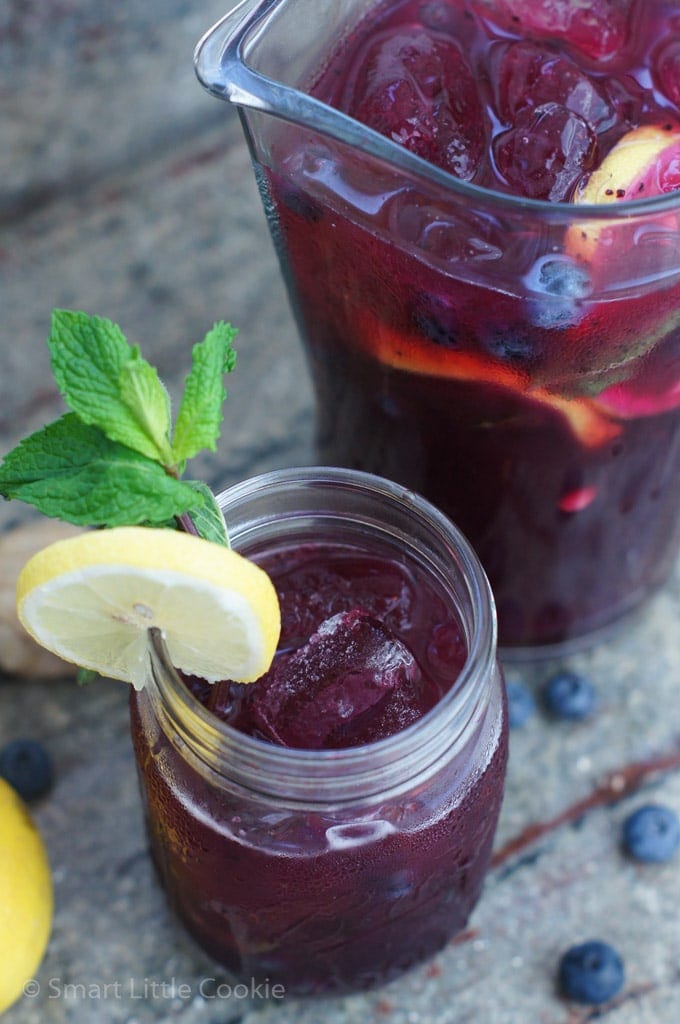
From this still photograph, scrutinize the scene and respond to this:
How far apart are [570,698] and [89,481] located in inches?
26.4

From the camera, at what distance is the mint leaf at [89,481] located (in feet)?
3.07

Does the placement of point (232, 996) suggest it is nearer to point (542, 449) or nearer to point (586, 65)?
point (542, 449)

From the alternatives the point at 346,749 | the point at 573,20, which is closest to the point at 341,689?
the point at 346,749

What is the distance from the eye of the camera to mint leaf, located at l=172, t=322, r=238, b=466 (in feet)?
3.19

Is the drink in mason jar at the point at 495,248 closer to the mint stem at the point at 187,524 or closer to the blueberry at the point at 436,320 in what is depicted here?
the blueberry at the point at 436,320

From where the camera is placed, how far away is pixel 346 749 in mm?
964

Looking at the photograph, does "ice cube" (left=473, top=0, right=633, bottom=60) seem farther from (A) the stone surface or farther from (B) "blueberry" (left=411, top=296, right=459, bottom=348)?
(A) the stone surface

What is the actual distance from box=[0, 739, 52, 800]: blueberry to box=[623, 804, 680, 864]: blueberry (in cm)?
61

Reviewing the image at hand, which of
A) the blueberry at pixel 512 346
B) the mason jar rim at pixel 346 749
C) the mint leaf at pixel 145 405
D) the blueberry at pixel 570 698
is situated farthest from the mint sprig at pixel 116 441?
the blueberry at pixel 570 698

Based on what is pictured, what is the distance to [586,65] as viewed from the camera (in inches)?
46.5

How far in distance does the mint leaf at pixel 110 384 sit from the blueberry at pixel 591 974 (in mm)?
668

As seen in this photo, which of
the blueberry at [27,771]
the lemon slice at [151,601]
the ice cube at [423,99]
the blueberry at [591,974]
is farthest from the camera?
the blueberry at [27,771]

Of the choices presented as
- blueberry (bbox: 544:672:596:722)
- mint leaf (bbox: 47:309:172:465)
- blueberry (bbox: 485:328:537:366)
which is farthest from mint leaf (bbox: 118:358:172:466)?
blueberry (bbox: 544:672:596:722)

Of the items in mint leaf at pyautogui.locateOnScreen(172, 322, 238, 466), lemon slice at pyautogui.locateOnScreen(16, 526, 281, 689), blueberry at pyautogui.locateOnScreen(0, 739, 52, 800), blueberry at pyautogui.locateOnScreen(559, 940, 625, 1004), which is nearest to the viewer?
lemon slice at pyautogui.locateOnScreen(16, 526, 281, 689)
